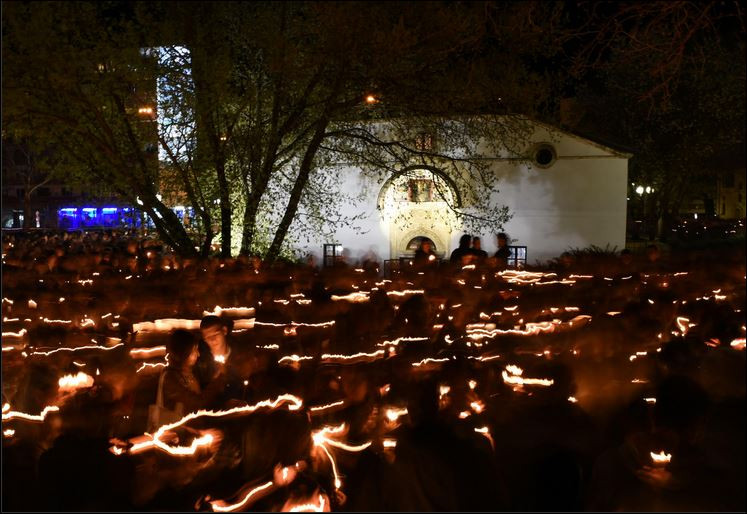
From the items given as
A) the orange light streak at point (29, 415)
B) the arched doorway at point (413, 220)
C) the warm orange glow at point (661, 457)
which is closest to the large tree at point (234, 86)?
the orange light streak at point (29, 415)

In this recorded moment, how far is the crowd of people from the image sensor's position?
4.07 m

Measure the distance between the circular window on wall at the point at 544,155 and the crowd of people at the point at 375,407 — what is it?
67.9ft

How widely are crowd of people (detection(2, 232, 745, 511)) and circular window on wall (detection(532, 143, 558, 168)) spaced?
67.9 ft

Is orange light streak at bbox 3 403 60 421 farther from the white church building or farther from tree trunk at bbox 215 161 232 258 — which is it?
the white church building

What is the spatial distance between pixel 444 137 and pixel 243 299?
33.3 feet

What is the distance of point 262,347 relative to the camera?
694 centimetres

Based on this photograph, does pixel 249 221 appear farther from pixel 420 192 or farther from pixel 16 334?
pixel 420 192

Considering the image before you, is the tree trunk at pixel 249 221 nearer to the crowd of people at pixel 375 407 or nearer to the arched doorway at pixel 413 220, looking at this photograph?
the crowd of people at pixel 375 407

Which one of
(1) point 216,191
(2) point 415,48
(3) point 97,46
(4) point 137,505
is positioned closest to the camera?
(4) point 137,505

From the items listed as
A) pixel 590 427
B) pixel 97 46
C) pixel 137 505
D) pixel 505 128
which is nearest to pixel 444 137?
pixel 505 128

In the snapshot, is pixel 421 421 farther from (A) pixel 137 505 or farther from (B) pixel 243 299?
(B) pixel 243 299

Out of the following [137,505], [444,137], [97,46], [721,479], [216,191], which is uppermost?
[97,46]

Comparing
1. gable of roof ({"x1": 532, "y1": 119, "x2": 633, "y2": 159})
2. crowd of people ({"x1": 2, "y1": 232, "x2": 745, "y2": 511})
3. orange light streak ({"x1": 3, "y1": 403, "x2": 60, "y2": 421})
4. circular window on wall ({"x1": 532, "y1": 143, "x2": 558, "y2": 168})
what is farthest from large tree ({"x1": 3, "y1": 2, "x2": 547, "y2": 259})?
gable of roof ({"x1": 532, "y1": 119, "x2": 633, "y2": 159})

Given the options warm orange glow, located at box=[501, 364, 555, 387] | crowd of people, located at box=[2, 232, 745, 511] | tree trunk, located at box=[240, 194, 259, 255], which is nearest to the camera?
crowd of people, located at box=[2, 232, 745, 511]
